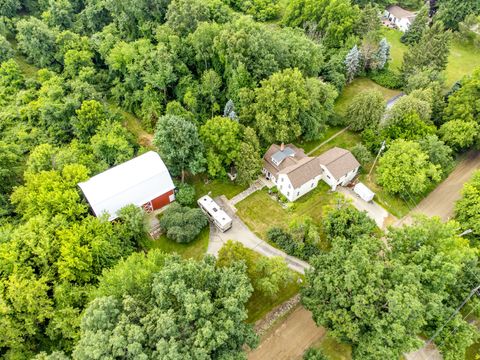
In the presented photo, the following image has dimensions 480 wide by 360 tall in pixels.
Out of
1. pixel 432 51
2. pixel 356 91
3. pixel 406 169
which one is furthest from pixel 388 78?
pixel 406 169

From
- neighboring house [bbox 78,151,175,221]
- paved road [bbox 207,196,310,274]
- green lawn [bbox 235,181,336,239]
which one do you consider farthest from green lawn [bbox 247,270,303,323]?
neighboring house [bbox 78,151,175,221]

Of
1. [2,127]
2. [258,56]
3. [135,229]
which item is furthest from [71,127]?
[258,56]

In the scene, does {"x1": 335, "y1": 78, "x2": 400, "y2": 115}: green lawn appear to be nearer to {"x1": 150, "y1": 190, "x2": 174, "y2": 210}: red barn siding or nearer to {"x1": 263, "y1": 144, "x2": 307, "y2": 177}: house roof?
{"x1": 263, "y1": 144, "x2": 307, "y2": 177}: house roof

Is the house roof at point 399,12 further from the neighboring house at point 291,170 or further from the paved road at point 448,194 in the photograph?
the neighboring house at point 291,170

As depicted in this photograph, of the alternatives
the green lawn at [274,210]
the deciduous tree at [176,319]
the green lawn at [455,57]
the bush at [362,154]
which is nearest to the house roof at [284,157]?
the green lawn at [274,210]

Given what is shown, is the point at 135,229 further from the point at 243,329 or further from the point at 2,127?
the point at 2,127
